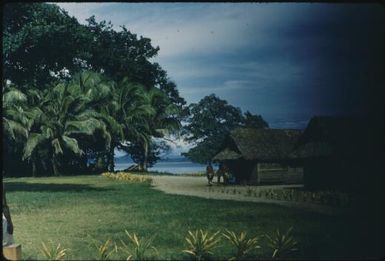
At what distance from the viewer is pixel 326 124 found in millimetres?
13703

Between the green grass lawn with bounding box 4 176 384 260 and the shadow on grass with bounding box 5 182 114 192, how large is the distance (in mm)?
704

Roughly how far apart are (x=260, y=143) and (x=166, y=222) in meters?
10.6

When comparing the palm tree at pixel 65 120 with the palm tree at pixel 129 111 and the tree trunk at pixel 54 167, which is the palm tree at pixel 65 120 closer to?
the palm tree at pixel 129 111

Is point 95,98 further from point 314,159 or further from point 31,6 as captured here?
point 314,159

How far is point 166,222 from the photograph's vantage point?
41.6ft

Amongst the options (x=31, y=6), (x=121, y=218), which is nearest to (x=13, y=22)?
(x=31, y=6)

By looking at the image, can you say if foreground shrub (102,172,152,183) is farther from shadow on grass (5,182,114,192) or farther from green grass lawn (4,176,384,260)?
green grass lawn (4,176,384,260)

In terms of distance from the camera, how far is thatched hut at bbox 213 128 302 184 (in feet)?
70.5

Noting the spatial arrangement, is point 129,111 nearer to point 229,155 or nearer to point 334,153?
point 229,155

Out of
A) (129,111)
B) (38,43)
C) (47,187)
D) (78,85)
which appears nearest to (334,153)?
(129,111)

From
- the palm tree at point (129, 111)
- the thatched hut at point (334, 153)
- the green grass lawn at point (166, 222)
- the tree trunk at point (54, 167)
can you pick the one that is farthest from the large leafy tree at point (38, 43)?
the thatched hut at point (334, 153)

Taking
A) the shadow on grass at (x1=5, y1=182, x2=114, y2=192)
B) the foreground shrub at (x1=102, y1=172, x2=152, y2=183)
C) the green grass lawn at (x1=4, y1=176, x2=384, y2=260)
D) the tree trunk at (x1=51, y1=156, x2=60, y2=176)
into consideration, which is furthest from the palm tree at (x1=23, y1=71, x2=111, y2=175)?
the foreground shrub at (x1=102, y1=172, x2=152, y2=183)

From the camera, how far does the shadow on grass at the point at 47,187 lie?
64.9 feet

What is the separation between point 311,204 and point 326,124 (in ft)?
10.5
